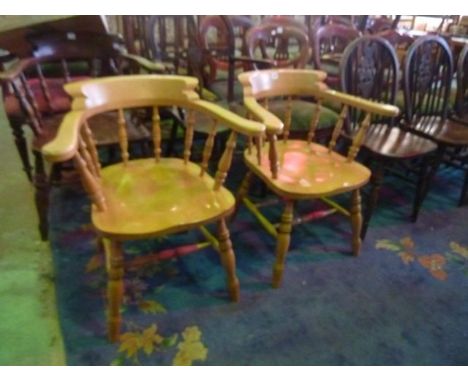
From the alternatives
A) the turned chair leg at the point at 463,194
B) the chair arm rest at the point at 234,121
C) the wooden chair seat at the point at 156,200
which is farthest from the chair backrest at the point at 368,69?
the wooden chair seat at the point at 156,200

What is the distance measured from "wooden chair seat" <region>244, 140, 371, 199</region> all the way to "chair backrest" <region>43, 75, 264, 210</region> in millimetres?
246

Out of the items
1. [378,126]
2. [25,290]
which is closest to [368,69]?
[378,126]

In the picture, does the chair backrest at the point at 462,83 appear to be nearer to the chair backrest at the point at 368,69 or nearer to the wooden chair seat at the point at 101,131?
the chair backrest at the point at 368,69

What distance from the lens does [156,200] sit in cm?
129

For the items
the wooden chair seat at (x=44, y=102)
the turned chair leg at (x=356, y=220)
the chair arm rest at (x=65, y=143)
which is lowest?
the turned chair leg at (x=356, y=220)

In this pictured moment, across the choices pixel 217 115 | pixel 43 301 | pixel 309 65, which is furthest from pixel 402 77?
pixel 43 301

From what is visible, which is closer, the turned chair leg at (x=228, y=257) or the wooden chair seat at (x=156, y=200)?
the wooden chair seat at (x=156, y=200)

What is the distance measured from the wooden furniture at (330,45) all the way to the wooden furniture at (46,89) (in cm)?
120

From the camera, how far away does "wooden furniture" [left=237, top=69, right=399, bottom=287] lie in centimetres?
143

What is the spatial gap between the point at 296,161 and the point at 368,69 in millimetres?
760

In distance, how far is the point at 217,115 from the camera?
128 cm

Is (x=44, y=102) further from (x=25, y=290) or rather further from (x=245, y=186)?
(x=245, y=186)

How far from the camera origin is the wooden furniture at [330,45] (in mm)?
2661

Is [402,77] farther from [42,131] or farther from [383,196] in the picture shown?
[42,131]
